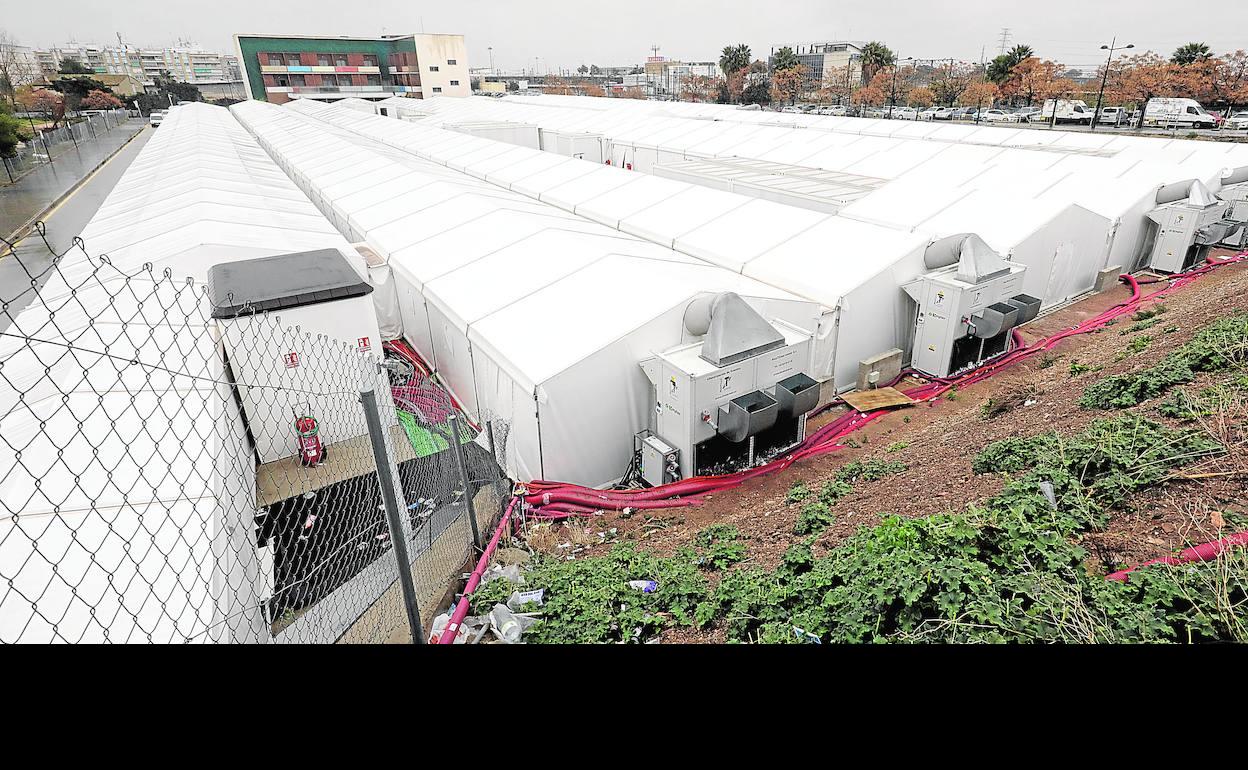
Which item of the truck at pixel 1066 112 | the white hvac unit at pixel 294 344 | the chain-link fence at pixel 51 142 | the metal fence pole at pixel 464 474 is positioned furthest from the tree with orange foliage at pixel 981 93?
the chain-link fence at pixel 51 142

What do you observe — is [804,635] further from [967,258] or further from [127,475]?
[967,258]

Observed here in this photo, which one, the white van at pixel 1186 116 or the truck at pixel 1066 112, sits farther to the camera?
the truck at pixel 1066 112

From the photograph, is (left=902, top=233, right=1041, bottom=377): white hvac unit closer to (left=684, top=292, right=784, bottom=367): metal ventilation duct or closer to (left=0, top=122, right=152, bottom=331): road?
(left=684, top=292, right=784, bottom=367): metal ventilation duct

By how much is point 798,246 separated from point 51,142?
46856mm

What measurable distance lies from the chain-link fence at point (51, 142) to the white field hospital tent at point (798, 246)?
27.3 meters

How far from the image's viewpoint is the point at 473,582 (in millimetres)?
5746

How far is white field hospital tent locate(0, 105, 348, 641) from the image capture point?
11.9 ft

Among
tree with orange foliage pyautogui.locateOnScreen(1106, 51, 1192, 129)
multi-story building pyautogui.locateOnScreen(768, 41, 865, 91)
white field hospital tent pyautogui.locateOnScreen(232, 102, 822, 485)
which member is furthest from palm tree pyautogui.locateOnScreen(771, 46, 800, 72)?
white field hospital tent pyautogui.locateOnScreen(232, 102, 822, 485)

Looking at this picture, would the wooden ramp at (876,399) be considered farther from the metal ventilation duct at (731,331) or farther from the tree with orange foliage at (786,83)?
the tree with orange foliage at (786,83)

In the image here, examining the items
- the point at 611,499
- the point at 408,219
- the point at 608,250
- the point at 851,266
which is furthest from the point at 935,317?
the point at 408,219

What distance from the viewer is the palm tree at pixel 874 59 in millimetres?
56219

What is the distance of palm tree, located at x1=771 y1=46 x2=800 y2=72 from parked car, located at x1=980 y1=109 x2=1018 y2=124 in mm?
20357
